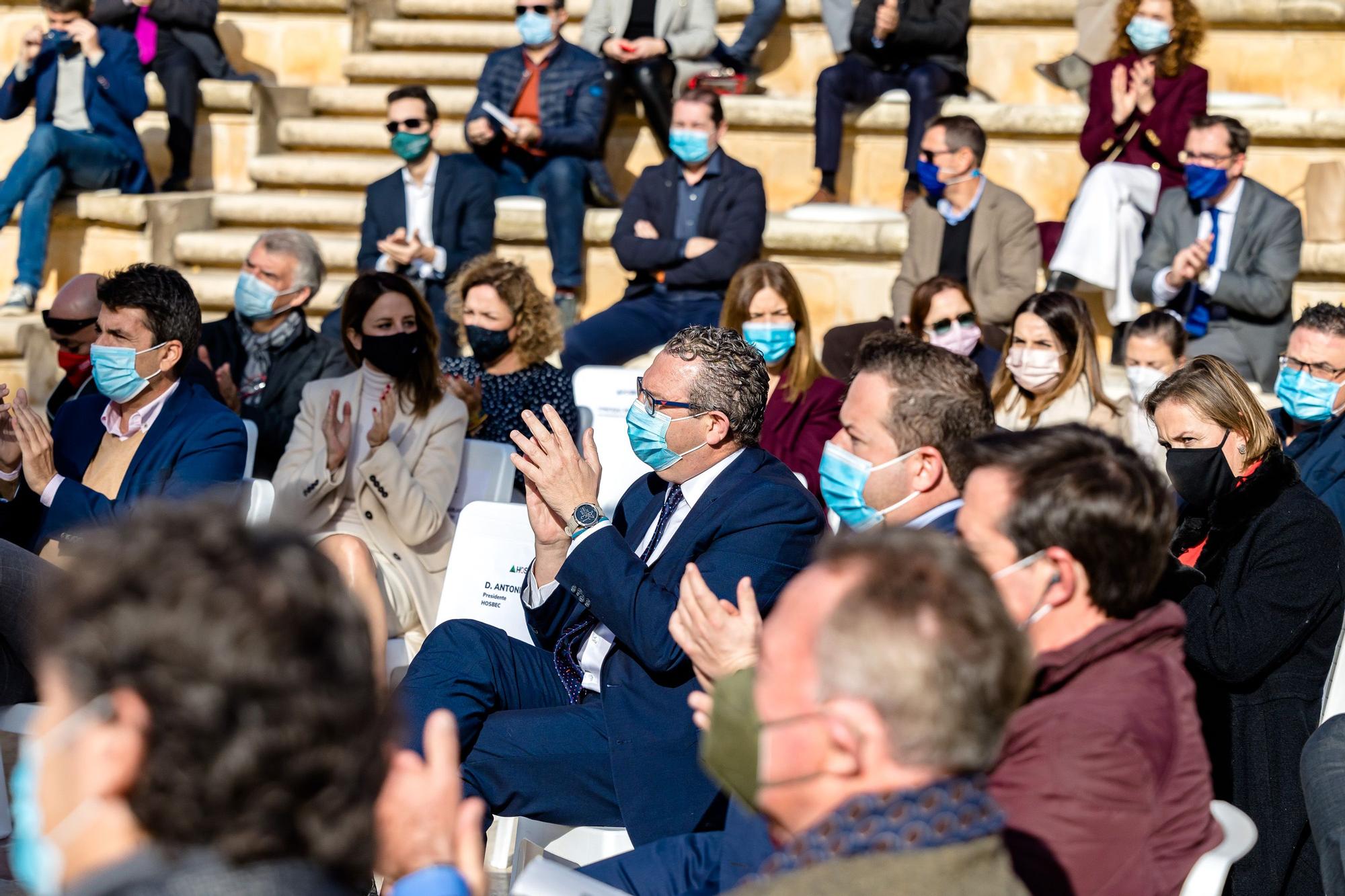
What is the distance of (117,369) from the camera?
13.0 ft

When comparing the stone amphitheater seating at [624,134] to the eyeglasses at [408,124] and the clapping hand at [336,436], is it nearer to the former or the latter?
the eyeglasses at [408,124]

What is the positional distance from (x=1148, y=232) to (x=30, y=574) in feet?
15.5

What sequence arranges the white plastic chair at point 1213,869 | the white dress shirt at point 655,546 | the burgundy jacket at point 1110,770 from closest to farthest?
the burgundy jacket at point 1110,770, the white plastic chair at point 1213,869, the white dress shirt at point 655,546

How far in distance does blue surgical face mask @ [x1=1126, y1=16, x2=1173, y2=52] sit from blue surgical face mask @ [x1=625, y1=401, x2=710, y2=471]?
13.8 feet

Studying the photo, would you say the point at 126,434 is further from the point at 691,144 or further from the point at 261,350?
the point at 691,144

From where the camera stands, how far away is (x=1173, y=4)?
6473 mm

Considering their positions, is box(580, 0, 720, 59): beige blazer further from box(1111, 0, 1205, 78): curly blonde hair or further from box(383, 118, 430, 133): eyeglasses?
box(1111, 0, 1205, 78): curly blonde hair

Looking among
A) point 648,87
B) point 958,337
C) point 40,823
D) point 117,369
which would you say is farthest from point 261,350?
point 40,823

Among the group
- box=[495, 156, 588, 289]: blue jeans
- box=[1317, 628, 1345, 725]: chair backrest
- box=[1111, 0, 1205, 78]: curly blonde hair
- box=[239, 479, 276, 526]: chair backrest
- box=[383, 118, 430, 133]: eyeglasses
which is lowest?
box=[1317, 628, 1345, 725]: chair backrest

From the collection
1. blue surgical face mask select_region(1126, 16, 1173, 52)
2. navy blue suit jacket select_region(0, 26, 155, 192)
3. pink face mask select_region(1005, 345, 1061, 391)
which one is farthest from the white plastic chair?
navy blue suit jacket select_region(0, 26, 155, 192)

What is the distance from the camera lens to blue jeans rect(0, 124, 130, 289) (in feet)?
24.2

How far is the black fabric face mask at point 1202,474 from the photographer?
3166 millimetres

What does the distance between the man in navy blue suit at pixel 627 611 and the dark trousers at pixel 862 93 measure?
412 centimetres

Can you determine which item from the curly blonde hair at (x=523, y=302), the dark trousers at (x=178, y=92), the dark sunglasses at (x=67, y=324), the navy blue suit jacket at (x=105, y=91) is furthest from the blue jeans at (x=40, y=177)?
the curly blonde hair at (x=523, y=302)
